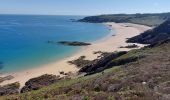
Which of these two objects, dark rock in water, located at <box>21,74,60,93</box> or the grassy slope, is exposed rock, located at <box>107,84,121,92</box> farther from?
dark rock in water, located at <box>21,74,60,93</box>

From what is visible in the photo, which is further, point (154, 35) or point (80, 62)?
point (154, 35)

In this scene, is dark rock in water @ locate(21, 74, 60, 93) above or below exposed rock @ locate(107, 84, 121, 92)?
below

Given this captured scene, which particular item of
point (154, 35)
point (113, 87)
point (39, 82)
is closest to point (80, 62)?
point (39, 82)

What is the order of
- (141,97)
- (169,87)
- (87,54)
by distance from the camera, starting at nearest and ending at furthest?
(141,97) < (169,87) < (87,54)

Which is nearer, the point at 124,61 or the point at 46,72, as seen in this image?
the point at 124,61

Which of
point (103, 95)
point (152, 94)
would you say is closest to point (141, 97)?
point (152, 94)

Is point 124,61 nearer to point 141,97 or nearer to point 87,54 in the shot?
point 141,97

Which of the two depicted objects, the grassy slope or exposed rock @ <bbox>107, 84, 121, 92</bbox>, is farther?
exposed rock @ <bbox>107, 84, 121, 92</bbox>

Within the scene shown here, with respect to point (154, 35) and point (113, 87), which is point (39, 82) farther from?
point (154, 35)

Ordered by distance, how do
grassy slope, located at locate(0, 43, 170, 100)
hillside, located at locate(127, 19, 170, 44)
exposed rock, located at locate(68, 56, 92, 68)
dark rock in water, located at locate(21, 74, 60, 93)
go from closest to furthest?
grassy slope, located at locate(0, 43, 170, 100) < dark rock in water, located at locate(21, 74, 60, 93) < exposed rock, located at locate(68, 56, 92, 68) < hillside, located at locate(127, 19, 170, 44)

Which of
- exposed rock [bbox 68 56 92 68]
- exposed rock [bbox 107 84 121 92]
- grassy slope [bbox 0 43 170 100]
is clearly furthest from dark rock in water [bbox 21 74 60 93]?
exposed rock [bbox 107 84 121 92]

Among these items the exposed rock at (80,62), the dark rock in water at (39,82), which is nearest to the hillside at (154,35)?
the exposed rock at (80,62)
